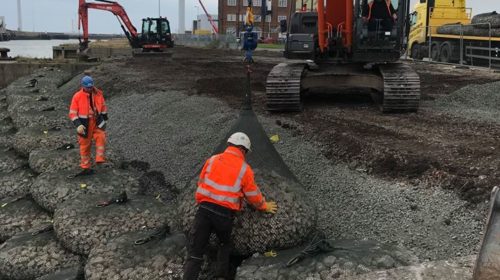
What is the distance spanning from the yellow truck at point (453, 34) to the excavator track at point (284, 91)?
33.0ft

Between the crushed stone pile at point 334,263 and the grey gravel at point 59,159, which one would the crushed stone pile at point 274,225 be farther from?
the grey gravel at point 59,159

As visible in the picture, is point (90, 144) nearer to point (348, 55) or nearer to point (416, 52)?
point (348, 55)

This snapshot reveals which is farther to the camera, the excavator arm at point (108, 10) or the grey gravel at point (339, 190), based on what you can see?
the excavator arm at point (108, 10)

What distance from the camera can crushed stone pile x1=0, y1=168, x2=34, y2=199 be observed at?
8.90 m

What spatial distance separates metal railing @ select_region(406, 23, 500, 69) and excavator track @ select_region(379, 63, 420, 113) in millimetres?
11562

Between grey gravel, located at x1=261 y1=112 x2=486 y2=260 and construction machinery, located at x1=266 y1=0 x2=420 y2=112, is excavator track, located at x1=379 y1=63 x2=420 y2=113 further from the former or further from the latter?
grey gravel, located at x1=261 y1=112 x2=486 y2=260

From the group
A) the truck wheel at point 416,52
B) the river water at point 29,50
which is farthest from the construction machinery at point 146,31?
the truck wheel at point 416,52

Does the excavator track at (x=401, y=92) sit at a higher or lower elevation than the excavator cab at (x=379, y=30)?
lower

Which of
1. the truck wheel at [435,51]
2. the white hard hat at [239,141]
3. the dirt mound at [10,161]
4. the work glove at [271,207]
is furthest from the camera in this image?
the truck wheel at [435,51]

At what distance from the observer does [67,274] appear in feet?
19.3

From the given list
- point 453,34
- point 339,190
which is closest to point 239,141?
point 339,190

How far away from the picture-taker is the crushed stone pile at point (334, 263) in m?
4.44

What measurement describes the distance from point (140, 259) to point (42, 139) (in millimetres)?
5709

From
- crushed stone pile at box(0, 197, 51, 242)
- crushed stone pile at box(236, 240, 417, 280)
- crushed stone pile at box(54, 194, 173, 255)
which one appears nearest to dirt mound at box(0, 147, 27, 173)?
crushed stone pile at box(0, 197, 51, 242)
